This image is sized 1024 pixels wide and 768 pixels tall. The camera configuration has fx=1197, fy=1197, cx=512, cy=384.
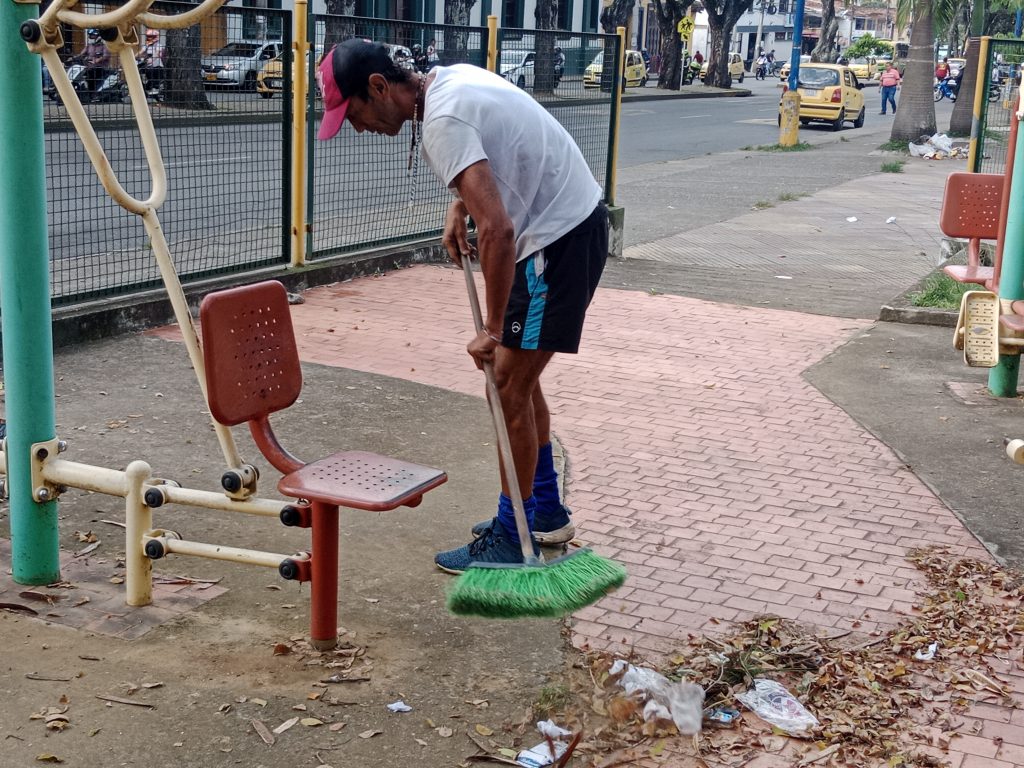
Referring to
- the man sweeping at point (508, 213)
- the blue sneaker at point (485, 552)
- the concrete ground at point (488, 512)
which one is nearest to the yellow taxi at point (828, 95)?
the concrete ground at point (488, 512)

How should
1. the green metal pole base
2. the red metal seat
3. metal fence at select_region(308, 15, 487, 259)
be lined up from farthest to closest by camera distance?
metal fence at select_region(308, 15, 487, 259) < the red metal seat < the green metal pole base

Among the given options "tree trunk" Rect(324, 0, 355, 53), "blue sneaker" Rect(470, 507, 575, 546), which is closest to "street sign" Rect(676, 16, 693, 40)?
"tree trunk" Rect(324, 0, 355, 53)

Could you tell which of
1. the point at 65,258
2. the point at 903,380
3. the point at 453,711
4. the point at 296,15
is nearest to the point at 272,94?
the point at 296,15

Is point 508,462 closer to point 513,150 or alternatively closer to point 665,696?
point 665,696

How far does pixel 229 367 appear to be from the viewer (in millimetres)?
3602

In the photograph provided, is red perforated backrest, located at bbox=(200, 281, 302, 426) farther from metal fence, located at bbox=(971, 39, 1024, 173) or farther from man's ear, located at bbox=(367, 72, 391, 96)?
metal fence, located at bbox=(971, 39, 1024, 173)

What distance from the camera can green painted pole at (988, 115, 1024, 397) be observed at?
6.87 m

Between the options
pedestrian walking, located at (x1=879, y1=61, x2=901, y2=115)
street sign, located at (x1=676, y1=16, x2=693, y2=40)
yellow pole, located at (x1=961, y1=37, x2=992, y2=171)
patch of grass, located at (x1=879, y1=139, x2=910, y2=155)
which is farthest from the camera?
street sign, located at (x1=676, y1=16, x2=693, y2=40)

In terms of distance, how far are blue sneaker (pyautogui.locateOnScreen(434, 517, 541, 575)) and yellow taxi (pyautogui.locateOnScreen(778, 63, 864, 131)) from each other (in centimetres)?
3215

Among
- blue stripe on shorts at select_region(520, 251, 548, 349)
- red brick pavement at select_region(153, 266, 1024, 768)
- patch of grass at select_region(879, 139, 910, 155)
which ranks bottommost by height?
red brick pavement at select_region(153, 266, 1024, 768)

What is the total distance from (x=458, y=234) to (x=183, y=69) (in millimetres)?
4002

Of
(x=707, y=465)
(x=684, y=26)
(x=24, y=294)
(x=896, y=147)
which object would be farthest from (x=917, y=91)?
(x=24, y=294)

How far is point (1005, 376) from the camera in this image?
22.5 feet

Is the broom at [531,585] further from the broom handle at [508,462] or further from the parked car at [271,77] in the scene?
the parked car at [271,77]
